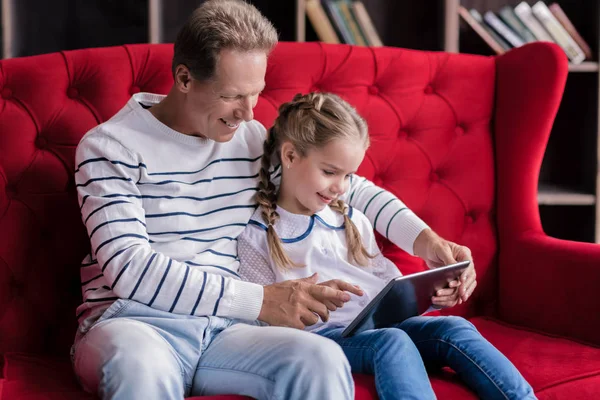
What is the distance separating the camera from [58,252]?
152cm

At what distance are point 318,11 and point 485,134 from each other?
778 millimetres

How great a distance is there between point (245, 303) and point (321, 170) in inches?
12.3

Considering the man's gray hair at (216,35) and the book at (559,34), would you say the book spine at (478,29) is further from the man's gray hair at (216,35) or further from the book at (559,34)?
the man's gray hair at (216,35)

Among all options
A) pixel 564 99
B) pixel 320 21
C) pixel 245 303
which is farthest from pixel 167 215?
pixel 564 99

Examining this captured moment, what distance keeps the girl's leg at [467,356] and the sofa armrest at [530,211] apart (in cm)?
34

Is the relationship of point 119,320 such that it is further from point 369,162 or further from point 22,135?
point 369,162

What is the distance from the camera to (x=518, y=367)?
1360 mm

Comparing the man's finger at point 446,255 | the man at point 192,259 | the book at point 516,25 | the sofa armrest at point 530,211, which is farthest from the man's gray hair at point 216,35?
the book at point 516,25

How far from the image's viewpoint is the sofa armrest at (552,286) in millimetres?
1518

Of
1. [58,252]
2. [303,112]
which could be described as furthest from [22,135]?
[303,112]

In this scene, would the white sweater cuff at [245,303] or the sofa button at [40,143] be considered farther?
the sofa button at [40,143]

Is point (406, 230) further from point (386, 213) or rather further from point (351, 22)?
point (351, 22)

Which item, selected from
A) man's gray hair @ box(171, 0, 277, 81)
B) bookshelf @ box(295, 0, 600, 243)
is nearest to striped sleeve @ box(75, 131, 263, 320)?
man's gray hair @ box(171, 0, 277, 81)

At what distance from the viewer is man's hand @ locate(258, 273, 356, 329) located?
1.25 m
